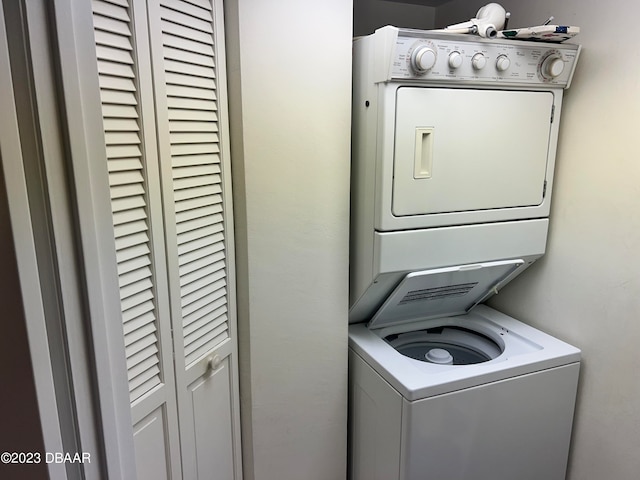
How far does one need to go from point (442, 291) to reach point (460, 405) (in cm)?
55

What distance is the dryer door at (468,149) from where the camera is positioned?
5.85 ft

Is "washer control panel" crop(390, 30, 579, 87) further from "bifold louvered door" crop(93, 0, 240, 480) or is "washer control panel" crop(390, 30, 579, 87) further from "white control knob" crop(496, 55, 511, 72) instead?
"bifold louvered door" crop(93, 0, 240, 480)

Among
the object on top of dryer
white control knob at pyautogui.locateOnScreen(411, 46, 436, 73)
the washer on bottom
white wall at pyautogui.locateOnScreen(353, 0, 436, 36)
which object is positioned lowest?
the washer on bottom

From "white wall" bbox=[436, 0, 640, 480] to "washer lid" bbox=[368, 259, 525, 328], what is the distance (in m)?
0.26

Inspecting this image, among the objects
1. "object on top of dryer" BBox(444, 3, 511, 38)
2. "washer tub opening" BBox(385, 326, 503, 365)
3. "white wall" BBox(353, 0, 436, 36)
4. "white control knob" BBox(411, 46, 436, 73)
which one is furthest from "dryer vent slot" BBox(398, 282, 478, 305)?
"white wall" BBox(353, 0, 436, 36)

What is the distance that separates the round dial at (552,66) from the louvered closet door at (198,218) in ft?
4.26

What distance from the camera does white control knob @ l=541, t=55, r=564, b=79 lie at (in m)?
1.87

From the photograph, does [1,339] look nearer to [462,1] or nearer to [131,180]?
[131,180]

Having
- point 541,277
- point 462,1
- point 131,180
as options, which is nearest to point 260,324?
→ point 131,180

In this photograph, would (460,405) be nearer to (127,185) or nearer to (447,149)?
(447,149)

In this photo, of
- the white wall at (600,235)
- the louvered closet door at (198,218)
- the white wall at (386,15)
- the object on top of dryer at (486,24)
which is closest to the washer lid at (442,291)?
the white wall at (600,235)

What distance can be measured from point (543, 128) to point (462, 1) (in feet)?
3.00

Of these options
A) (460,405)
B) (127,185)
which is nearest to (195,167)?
(127,185)

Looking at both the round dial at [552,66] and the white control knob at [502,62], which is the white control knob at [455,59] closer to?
the white control knob at [502,62]
